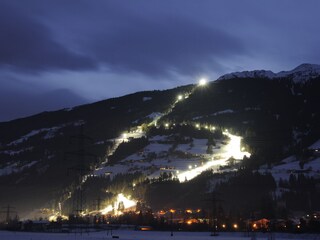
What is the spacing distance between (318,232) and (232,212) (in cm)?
6340

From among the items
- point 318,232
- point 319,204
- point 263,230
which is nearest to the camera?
point 318,232

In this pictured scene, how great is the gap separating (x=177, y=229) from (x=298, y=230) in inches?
1433

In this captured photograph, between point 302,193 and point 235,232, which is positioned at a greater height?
point 302,193

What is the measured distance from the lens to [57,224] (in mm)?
166500

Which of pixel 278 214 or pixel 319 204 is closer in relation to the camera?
pixel 278 214

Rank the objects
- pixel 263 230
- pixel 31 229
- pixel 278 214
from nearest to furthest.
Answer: pixel 263 230 → pixel 31 229 → pixel 278 214

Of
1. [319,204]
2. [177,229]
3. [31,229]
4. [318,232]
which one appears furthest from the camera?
[319,204]

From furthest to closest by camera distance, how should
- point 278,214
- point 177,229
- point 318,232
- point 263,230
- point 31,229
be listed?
1. point 278,214
2. point 31,229
3. point 177,229
4. point 263,230
5. point 318,232

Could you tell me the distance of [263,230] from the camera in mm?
135750

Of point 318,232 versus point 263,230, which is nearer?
point 318,232

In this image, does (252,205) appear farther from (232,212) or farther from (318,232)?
(318,232)

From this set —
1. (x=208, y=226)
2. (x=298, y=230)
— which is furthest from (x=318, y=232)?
(x=208, y=226)

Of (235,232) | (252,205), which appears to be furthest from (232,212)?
(235,232)

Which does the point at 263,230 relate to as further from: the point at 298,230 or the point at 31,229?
the point at 31,229
